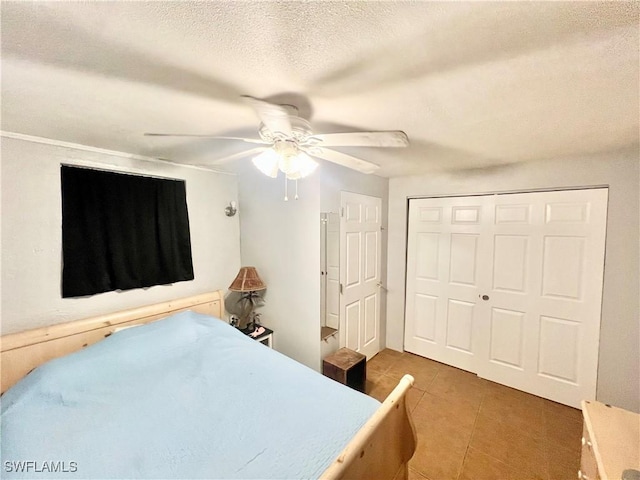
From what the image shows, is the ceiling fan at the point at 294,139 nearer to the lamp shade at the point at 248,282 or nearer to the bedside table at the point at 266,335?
the lamp shade at the point at 248,282

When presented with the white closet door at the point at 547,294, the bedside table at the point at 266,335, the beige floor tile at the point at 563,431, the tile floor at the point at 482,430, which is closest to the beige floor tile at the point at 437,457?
the tile floor at the point at 482,430

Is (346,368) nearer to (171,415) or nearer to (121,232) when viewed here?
(171,415)

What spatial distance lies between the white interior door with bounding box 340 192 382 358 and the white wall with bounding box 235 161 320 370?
1.18 ft

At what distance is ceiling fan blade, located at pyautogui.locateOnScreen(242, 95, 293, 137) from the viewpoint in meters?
0.99

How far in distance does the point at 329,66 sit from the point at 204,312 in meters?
2.48

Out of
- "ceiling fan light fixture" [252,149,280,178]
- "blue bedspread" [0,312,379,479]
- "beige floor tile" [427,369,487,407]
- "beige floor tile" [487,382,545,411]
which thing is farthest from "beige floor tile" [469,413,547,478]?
"ceiling fan light fixture" [252,149,280,178]

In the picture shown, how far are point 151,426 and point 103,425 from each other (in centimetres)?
23

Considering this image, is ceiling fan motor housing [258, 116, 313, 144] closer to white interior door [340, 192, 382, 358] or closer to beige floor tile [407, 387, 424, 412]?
white interior door [340, 192, 382, 358]

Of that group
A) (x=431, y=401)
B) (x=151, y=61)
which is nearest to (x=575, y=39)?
(x=151, y=61)

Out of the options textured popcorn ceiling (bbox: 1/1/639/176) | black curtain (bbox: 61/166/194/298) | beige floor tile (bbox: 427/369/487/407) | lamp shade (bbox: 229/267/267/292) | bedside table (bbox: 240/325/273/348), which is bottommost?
beige floor tile (bbox: 427/369/487/407)

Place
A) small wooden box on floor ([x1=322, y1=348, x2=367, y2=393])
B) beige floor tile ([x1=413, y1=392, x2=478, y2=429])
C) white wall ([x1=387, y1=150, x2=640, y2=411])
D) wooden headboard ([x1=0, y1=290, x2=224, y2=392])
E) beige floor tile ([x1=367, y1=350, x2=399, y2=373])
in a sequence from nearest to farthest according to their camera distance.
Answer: wooden headboard ([x1=0, y1=290, x2=224, y2=392]) < white wall ([x1=387, y1=150, x2=640, y2=411]) < beige floor tile ([x1=413, y1=392, x2=478, y2=429]) < small wooden box on floor ([x1=322, y1=348, x2=367, y2=393]) < beige floor tile ([x1=367, y1=350, x2=399, y2=373])

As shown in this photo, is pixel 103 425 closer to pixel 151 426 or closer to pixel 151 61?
pixel 151 426

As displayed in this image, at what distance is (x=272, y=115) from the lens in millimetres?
1069

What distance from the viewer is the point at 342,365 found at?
2.36 metres
